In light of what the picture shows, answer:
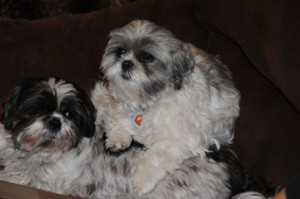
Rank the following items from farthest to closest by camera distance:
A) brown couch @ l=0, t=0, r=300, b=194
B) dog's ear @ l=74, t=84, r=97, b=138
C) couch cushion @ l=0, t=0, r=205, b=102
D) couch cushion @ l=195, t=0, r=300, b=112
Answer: couch cushion @ l=0, t=0, r=205, b=102 → dog's ear @ l=74, t=84, r=97, b=138 → brown couch @ l=0, t=0, r=300, b=194 → couch cushion @ l=195, t=0, r=300, b=112

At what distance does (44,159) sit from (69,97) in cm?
41

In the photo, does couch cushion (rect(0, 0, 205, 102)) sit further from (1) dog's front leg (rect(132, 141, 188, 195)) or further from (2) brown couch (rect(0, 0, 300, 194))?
(1) dog's front leg (rect(132, 141, 188, 195))

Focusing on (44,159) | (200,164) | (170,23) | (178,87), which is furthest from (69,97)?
(170,23)

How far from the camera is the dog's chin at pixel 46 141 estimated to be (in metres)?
2.59

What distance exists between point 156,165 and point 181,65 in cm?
55

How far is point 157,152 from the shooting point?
2641 millimetres

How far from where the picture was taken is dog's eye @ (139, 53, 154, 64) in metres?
2.55

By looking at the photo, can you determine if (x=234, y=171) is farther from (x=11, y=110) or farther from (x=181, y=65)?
(x=11, y=110)

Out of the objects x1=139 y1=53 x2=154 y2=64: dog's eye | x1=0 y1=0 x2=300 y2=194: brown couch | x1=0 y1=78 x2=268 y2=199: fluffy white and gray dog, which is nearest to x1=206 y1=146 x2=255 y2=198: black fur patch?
x1=0 y1=78 x2=268 y2=199: fluffy white and gray dog

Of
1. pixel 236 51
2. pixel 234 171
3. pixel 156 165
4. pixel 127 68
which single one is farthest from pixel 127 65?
pixel 236 51

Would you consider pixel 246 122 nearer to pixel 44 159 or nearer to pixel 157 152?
pixel 157 152

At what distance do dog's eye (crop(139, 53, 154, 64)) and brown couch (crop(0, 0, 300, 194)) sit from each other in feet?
1.77

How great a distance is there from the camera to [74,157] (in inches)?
112

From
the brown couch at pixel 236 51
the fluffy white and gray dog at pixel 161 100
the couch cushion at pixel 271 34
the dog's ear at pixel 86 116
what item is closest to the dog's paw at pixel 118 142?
the fluffy white and gray dog at pixel 161 100
